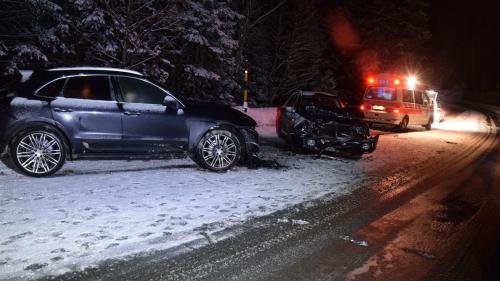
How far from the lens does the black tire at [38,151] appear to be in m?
6.69

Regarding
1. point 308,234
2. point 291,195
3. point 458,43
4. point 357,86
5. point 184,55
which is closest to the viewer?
point 308,234

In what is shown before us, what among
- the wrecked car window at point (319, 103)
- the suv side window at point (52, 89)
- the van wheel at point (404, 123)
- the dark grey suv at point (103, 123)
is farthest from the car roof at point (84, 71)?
the van wheel at point (404, 123)

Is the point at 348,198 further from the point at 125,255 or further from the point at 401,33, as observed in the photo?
the point at 401,33

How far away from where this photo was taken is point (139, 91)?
745 cm

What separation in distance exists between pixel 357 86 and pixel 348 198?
Result: 3291 cm

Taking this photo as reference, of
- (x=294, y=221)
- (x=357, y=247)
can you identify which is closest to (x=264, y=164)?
(x=294, y=221)

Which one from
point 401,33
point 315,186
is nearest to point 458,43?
point 401,33

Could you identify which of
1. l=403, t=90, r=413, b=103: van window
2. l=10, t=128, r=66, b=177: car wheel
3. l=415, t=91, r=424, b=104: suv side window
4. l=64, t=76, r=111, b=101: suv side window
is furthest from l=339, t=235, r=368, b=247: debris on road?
l=415, t=91, r=424, b=104: suv side window

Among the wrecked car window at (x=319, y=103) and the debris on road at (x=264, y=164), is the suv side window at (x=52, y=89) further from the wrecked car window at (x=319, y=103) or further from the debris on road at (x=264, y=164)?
the wrecked car window at (x=319, y=103)

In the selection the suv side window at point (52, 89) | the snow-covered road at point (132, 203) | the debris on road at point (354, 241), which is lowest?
the debris on road at point (354, 241)

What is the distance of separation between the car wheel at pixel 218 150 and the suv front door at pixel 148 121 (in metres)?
0.36

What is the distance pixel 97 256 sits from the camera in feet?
13.3

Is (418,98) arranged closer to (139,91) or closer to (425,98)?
(425,98)

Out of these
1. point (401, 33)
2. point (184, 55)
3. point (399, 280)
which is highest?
point (401, 33)
